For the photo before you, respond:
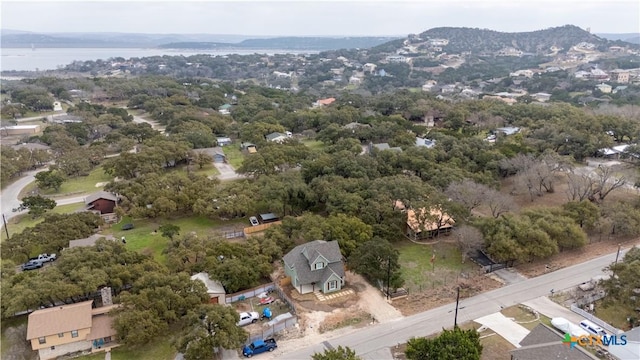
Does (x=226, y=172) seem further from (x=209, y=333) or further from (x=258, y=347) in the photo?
(x=209, y=333)

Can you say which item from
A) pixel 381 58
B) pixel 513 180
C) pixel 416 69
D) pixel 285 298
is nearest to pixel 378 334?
pixel 285 298

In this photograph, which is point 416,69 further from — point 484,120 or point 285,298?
point 285,298

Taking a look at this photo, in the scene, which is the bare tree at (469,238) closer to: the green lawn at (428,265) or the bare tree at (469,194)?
the green lawn at (428,265)

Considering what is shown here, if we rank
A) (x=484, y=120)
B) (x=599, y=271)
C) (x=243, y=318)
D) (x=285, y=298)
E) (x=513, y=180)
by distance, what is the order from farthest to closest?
(x=484, y=120) → (x=513, y=180) → (x=599, y=271) → (x=285, y=298) → (x=243, y=318)

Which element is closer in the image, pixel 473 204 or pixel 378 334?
pixel 378 334

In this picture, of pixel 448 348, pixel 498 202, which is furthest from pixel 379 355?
pixel 498 202

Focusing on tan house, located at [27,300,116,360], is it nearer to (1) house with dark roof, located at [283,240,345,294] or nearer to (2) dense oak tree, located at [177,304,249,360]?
(2) dense oak tree, located at [177,304,249,360]

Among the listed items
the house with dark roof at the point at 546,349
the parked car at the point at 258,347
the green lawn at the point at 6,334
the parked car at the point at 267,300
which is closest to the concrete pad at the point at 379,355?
the parked car at the point at 258,347
